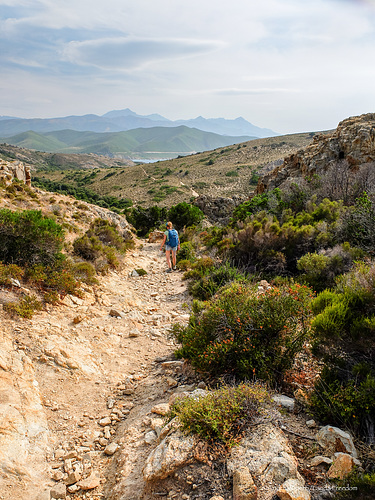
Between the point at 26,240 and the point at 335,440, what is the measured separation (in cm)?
615

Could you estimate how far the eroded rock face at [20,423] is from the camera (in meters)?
2.65

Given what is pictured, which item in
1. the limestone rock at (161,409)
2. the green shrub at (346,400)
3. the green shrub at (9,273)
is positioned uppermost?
the green shrub at (9,273)

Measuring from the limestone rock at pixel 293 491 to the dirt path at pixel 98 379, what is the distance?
1235mm

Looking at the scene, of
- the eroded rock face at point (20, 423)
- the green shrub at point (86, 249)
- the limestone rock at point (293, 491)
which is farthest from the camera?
the green shrub at point (86, 249)

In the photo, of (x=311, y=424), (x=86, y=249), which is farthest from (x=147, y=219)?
(x=311, y=424)

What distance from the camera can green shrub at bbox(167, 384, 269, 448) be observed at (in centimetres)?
251

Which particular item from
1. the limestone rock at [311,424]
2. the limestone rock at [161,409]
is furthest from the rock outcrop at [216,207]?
the limestone rock at [311,424]

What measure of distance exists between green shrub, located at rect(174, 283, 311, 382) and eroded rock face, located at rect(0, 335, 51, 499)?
1922 millimetres

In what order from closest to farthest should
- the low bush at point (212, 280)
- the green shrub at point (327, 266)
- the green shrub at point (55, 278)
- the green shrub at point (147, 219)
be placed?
1. the green shrub at point (55, 278)
2. the green shrub at point (327, 266)
3. the low bush at point (212, 280)
4. the green shrub at point (147, 219)

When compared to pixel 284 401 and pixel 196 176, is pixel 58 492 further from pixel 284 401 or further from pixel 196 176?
pixel 196 176

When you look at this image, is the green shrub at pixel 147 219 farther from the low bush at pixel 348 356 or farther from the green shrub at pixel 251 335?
the low bush at pixel 348 356

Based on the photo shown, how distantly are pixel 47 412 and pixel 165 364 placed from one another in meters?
1.74

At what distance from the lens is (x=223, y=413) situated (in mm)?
→ 2623

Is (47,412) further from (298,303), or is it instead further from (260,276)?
(260,276)
